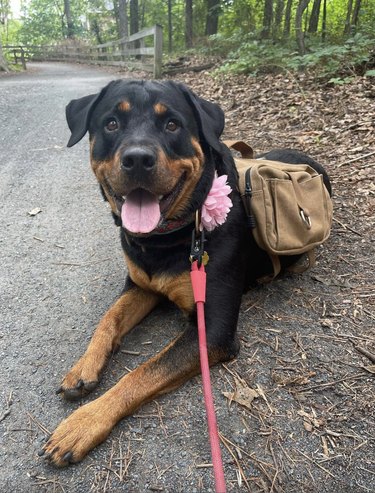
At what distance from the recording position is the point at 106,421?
6.73ft

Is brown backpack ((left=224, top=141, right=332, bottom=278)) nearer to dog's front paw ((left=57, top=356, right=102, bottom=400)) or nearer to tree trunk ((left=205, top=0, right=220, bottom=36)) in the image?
dog's front paw ((left=57, top=356, right=102, bottom=400))

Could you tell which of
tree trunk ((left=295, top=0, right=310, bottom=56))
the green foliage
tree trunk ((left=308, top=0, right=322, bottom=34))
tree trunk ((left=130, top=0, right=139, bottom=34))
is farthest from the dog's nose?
tree trunk ((left=130, top=0, right=139, bottom=34))

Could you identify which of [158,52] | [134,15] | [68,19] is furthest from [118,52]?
[68,19]

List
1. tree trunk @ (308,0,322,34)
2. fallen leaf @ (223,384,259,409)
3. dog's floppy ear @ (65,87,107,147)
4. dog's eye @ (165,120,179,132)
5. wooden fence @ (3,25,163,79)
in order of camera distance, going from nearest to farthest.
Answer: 1. fallen leaf @ (223,384,259,409)
2. dog's eye @ (165,120,179,132)
3. dog's floppy ear @ (65,87,107,147)
4. tree trunk @ (308,0,322,34)
5. wooden fence @ (3,25,163,79)

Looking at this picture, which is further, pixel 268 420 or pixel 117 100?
pixel 117 100

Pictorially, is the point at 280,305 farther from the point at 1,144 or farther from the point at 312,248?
the point at 1,144

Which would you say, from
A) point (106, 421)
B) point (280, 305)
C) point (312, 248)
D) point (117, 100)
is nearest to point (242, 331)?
point (280, 305)

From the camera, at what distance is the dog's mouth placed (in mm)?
2381

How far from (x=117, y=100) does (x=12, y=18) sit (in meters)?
70.0

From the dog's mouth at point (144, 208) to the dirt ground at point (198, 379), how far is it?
0.82m

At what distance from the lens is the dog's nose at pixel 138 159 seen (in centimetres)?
227

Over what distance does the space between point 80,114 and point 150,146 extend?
782 mm

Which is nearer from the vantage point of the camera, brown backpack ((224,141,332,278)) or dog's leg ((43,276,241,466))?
dog's leg ((43,276,241,466))

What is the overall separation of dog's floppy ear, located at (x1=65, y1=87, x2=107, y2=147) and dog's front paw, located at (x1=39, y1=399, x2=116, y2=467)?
1698 millimetres
